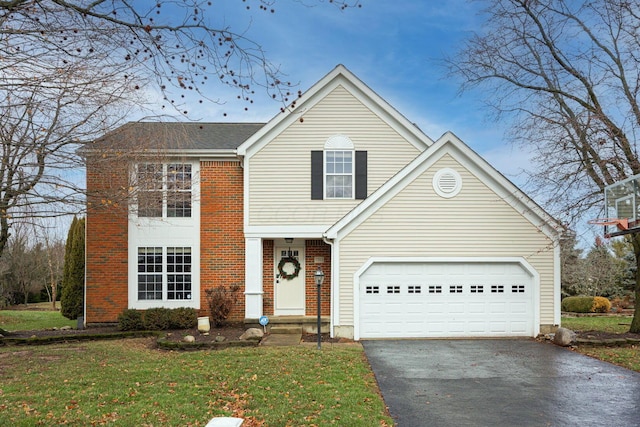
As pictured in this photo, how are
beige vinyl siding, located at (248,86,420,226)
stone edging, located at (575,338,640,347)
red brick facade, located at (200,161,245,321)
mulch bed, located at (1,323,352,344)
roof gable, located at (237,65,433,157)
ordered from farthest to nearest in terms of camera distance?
red brick facade, located at (200,161,245,321) → beige vinyl siding, located at (248,86,420,226) → roof gable, located at (237,65,433,157) → mulch bed, located at (1,323,352,344) → stone edging, located at (575,338,640,347)

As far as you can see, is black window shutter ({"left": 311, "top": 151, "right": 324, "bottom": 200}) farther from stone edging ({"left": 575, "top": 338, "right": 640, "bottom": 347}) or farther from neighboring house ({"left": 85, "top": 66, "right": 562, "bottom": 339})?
stone edging ({"left": 575, "top": 338, "right": 640, "bottom": 347})

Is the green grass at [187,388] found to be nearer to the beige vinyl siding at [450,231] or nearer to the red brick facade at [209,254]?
the beige vinyl siding at [450,231]

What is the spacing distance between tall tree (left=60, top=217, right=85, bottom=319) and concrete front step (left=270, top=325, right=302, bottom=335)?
24.5 feet

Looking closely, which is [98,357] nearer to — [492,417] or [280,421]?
[280,421]

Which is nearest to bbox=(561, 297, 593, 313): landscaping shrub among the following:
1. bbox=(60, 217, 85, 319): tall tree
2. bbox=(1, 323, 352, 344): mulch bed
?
bbox=(1, 323, 352, 344): mulch bed

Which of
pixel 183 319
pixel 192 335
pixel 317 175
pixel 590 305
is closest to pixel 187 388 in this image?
pixel 192 335

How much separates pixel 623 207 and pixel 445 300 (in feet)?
15.9

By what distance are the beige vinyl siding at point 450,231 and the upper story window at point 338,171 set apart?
6.43 ft

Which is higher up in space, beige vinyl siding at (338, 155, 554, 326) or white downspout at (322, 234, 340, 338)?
beige vinyl siding at (338, 155, 554, 326)

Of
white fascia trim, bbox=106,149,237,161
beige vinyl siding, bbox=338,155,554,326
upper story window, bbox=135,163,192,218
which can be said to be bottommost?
beige vinyl siding, bbox=338,155,554,326

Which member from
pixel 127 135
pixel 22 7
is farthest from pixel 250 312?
pixel 22 7

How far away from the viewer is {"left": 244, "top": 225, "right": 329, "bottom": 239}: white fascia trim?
50.0 ft

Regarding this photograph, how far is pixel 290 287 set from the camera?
16.0m

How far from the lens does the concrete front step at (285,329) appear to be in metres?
14.6
